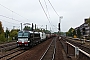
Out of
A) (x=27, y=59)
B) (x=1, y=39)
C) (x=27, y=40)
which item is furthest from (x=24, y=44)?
(x=1, y=39)

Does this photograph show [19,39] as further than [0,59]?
Yes

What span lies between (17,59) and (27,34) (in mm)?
11592

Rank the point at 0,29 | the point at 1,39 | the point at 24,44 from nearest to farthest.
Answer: the point at 24,44 → the point at 1,39 → the point at 0,29

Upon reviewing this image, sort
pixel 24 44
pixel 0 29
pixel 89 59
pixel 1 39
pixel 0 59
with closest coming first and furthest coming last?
1. pixel 89 59
2. pixel 0 59
3. pixel 24 44
4. pixel 1 39
5. pixel 0 29

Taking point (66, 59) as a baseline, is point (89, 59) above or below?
above

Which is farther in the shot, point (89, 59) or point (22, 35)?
point (22, 35)

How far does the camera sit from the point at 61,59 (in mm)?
17828

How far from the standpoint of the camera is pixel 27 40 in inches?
1107

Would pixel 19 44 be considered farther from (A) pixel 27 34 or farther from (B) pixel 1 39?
(B) pixel 1 39

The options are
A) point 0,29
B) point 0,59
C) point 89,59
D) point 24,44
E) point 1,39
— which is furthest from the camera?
point 0,29

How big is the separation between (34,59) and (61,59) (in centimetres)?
273

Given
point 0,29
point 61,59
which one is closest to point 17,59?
point 61,59

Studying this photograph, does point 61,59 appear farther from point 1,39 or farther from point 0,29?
point 0,29

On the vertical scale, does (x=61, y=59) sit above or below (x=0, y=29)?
below
